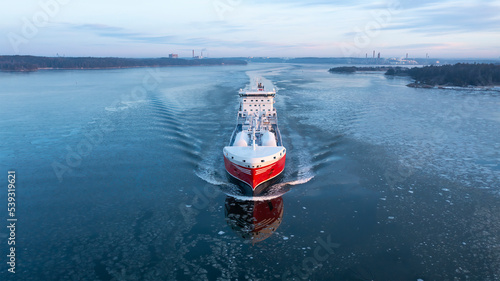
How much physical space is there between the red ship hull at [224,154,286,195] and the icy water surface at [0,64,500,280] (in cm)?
78

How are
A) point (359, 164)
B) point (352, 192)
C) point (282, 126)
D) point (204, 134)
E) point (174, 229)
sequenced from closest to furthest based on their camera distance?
point (174, 229) → point (352, 192) → point (359, 164) → point (204, 134) → point (282, 126)

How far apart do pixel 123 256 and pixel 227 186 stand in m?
7.80

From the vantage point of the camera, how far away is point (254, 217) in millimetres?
16156

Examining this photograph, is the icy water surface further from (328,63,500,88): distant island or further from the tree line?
the tree line

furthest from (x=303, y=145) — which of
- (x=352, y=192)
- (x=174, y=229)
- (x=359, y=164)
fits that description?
(x=174, y=229)

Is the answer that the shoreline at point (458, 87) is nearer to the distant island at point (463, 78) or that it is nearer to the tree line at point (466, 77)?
the distant island at point (463, 78)

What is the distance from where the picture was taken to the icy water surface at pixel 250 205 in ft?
41.0

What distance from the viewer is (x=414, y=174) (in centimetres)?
2070

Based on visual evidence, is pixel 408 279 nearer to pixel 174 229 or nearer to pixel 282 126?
pixel 174 229

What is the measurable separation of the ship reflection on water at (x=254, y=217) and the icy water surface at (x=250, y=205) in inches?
3.2

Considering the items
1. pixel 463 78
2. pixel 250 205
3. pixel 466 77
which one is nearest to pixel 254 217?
pixel 250 205

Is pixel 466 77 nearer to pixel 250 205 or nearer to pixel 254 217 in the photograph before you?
pixel 250 205

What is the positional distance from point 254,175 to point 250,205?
1.75 m

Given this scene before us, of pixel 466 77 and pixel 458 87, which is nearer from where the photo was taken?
pixel 458 87
